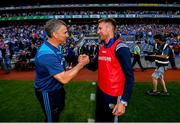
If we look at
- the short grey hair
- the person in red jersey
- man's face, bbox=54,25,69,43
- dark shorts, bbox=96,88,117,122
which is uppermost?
the short grey hair

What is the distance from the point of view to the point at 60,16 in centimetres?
5272

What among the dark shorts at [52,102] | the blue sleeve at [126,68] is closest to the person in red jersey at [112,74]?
the blue sleeve at [126,68]

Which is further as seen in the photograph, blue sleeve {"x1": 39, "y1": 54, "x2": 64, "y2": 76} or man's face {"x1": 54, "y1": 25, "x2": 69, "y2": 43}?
man's face {"x1": 54, "y1": 25, "x2": 69, "y2": 43}

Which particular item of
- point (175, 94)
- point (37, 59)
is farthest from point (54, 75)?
point (175, 94)

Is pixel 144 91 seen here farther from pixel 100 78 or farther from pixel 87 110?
pixel 100 78

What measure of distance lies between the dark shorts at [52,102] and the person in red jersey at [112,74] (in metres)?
0.64

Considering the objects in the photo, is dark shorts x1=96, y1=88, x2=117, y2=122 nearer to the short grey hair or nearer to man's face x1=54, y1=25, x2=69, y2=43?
man's face x1=54, y1=25, x2=69, y2=43

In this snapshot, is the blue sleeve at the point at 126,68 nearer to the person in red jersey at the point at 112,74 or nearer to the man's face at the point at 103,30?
the person in red jersey at the point at 112,74

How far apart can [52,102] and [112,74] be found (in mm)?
927

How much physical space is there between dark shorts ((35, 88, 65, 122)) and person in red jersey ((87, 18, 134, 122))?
64 centimetres

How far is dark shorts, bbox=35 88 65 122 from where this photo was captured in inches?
136

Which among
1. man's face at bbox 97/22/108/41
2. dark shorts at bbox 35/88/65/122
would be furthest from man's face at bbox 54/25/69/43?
dark shorts at bbox 35/88/65/122

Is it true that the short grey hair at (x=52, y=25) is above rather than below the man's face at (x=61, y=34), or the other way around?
above

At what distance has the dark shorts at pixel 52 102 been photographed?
11.3 ft
